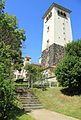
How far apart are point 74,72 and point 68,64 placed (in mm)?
1303

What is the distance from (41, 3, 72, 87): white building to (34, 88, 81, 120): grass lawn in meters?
28.7

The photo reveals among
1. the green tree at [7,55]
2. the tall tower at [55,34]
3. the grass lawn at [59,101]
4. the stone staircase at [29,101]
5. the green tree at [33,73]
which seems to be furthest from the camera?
the tall tower at [55,34]

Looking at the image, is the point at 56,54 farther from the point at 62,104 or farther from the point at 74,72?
the point at 62,104

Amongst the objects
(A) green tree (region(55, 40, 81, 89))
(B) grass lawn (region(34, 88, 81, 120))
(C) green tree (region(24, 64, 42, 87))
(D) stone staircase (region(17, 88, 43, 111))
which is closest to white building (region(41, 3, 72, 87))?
(C) green tree (region(24, 64, 42, 87))

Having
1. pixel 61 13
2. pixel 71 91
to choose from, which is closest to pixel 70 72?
pixel 71 91

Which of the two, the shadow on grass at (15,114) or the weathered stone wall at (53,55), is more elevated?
the weathered stone wall at (53,55)

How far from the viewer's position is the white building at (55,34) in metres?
53.7

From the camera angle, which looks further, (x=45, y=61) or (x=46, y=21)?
(x=46, y=21)

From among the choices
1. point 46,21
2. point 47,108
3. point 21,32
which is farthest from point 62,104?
point 46,21

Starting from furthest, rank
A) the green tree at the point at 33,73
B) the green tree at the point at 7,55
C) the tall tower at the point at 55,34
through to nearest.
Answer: the tall tower at the point at 55,34, the green tree at the point at 33,73, the green tree at the point at 7,55

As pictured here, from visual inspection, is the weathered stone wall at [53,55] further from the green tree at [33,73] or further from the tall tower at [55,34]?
the green tree at [33,73]

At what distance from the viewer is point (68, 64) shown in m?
21.0

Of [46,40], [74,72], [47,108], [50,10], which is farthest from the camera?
[50,10]

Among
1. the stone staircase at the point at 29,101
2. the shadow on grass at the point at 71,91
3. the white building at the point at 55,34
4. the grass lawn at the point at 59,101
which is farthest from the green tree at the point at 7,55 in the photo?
the white building at the point at 55,34
